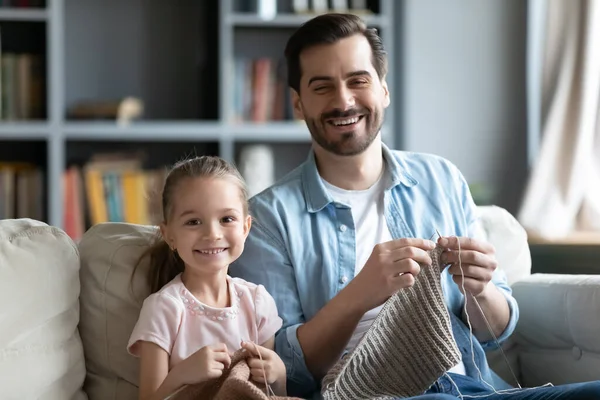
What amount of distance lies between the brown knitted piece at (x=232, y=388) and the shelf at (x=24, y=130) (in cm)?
230

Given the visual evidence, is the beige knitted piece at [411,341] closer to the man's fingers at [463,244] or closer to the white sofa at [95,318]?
the man's fingers at [463,244]

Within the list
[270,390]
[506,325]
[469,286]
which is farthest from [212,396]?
[506,325]

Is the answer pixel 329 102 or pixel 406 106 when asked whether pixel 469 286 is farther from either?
pixel 406 106

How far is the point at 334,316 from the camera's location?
5.75 ft

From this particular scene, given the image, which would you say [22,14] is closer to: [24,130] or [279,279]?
[24,130]

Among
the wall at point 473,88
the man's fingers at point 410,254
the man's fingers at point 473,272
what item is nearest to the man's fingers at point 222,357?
the man's fingers at point 410,254

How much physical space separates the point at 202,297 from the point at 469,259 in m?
0.49

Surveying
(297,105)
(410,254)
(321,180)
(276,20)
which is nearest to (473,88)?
(276,20)

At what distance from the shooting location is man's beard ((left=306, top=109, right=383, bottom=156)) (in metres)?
1.97

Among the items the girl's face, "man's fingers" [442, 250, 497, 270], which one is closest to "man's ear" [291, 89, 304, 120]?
the girl's face

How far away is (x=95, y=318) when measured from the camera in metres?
1.84

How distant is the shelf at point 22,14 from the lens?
3648 millimetres

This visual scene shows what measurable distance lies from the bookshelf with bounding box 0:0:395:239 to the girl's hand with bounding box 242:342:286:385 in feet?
7.30

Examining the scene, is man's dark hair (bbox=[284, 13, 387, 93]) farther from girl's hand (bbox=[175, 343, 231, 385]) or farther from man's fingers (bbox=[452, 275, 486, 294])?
girl's hand (bbox=[175, 343, 231, 385])
